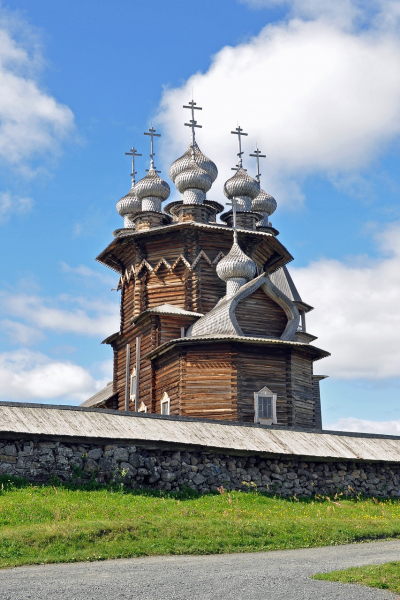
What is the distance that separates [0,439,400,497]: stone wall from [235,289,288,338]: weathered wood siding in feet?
21.3

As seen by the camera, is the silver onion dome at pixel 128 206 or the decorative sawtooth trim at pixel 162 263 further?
the silver onion dome at pixel 128 206

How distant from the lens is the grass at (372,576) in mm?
8188

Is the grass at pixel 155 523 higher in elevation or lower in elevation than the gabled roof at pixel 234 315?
lower

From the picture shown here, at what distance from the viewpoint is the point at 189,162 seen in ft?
91.9

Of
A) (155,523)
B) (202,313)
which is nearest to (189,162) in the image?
(202,313)

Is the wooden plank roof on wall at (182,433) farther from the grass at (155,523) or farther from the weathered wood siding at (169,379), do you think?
the weathered wood siding at (169,379)

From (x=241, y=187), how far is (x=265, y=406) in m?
11.1

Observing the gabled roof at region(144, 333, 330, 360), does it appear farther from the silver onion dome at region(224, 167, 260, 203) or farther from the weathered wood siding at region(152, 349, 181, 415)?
the silver onion dome at region(224, 167, 260, 203)

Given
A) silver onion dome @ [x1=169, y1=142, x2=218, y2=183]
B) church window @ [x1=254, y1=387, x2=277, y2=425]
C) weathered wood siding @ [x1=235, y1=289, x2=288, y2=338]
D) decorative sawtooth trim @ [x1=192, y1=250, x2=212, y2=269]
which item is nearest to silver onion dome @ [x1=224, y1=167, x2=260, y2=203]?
silver onion dome @ [x1=169, y1=142, x2=218, y2=183]

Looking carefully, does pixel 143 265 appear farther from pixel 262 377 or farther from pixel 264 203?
pixel 264 203

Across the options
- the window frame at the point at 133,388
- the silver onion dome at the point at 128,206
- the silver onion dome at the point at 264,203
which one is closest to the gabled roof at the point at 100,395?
the window frame at the point at 133,388

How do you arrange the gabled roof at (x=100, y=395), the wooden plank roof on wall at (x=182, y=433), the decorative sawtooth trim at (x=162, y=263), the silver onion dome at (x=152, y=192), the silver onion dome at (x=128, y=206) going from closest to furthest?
1. the wooden plank roof on wall at (x=182, y=433)
2. the decorative sawtooth trim at (x=162, y=263)
3. the silver onion dome at (x=152, y=192)
4. the gabled roof at (x=100, y=395)
5. the silver onion dome at (x=128, y=206)

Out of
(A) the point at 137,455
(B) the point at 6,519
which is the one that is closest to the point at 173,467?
(A) the point at 137,455

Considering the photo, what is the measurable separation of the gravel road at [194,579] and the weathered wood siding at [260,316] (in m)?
12.4
